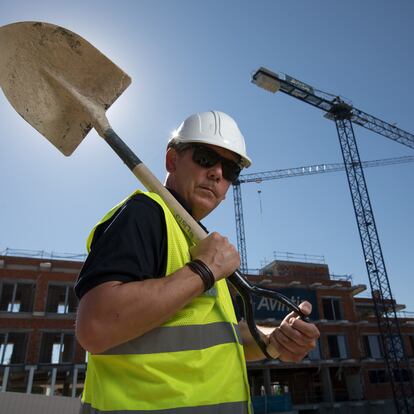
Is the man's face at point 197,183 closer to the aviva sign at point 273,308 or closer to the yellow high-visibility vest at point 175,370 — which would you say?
the yellow high-visibility vest at point 175,370

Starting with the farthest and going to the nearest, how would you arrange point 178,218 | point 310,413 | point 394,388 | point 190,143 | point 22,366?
1. point 394,388
2. point 310,413
3. point 22,366
4. point 190,143
5. point 178,218

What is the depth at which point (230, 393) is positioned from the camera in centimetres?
133

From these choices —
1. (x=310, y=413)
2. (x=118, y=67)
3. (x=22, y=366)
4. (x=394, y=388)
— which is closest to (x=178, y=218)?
(x=118, y=67)

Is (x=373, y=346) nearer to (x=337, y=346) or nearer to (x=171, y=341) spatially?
(x=337, y=346)

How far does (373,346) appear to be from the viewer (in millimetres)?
30328

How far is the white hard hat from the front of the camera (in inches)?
81.0

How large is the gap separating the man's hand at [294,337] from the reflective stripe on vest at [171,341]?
0.49 meters

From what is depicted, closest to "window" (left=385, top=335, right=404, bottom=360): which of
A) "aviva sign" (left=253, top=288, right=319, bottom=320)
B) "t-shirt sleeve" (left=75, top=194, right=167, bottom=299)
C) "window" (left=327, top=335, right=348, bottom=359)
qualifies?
"window" (left=327, top=335, right=348, bottom=359)

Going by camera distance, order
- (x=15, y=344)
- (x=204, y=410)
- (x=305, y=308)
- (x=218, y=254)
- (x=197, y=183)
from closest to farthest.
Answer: (x=204, y=410)
(x=218, y=254)
(x=305, y=308)
(x=197, y=183)
(x=15, y=344)

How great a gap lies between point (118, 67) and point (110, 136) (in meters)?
0.53

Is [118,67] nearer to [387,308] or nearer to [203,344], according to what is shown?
[203,344]

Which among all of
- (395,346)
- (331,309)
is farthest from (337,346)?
(395,346)

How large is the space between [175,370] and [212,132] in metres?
1.31

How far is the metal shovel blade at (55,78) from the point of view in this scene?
214 centimetres
